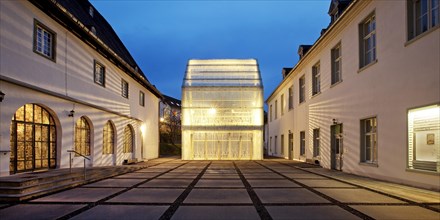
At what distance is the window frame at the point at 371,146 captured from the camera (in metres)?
12.5

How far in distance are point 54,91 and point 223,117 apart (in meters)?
16.2

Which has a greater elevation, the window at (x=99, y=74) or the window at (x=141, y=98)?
the window at (x=99, y=74)

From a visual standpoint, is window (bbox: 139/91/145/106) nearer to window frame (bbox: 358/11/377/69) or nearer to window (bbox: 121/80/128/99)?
window (bbox: 121/80/128/99)

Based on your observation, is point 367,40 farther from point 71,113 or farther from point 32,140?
point 32,140

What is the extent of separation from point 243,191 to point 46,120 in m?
7.32

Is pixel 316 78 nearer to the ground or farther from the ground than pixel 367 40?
nearer to the ground

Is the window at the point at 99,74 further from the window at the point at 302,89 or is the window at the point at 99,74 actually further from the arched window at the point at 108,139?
the window at the point at 302,89

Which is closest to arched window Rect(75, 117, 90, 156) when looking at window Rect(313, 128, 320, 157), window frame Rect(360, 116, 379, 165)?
window frame Rect(360, 116, 379, 165)

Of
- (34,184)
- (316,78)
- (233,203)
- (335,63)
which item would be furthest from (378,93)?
(34,184)

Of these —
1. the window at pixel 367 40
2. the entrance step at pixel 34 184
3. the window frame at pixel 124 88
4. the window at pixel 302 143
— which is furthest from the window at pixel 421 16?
the window frame at pixel 124 88

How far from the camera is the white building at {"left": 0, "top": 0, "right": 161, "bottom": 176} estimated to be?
392 inches

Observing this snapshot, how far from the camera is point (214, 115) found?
27.5 meters

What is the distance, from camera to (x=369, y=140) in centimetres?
1337

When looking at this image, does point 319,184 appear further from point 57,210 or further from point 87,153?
point 87,153
